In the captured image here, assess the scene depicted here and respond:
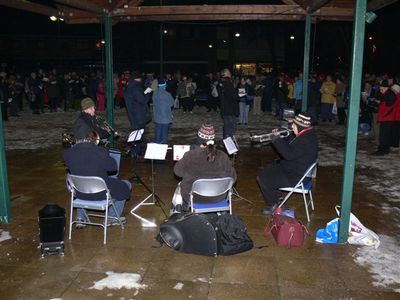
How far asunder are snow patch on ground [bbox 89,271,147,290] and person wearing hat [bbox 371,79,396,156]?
780cm

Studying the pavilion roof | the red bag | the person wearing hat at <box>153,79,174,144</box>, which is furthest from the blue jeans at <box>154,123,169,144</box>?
the red bag

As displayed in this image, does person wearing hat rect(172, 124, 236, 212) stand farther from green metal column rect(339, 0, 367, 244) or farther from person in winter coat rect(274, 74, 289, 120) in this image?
person in winter coat rect(274, 74, 289, 120)

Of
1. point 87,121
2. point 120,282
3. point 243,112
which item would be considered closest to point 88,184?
point 120,282

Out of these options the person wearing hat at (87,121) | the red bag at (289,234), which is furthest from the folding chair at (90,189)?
the red bag at (289,234)

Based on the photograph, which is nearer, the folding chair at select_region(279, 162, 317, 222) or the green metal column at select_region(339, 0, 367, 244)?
the green metal column at select_region(339, 0, 367, 244)

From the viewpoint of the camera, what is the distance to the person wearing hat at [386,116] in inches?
394

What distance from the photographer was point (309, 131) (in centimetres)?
605

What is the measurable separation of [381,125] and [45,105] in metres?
15.6

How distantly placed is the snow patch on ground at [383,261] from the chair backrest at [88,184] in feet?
10.0

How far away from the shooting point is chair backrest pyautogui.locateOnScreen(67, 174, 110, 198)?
5074 millimetres

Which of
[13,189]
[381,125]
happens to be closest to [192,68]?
[381,125]

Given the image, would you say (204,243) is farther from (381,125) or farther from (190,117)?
(190,117)

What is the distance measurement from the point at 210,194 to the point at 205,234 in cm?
51

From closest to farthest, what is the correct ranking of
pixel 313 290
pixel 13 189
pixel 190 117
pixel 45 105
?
pixel 313 290
pixel 13 189
pixel 190 117
pixel 45 105
